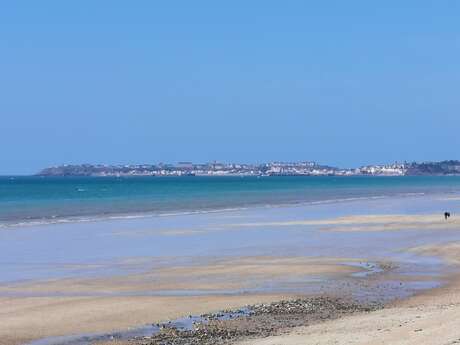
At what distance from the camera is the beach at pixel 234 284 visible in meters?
15.3

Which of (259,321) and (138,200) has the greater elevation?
(138,200)

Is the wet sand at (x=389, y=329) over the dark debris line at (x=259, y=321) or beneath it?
over

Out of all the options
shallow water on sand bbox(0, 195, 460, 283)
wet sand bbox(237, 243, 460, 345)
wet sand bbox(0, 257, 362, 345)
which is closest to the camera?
wet sand bbox(237, 243, 460, 345)

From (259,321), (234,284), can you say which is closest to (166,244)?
(234,284)

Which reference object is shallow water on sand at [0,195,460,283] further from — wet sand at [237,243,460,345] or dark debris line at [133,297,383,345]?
wet sand at [237,243,460,345]

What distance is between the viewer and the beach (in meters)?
15.3

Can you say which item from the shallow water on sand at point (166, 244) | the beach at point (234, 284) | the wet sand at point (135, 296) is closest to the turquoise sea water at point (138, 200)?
the shallow water on sand at point (166, 244)

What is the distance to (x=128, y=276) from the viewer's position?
2419cm

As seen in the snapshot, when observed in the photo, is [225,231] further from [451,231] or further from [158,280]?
[158,280]

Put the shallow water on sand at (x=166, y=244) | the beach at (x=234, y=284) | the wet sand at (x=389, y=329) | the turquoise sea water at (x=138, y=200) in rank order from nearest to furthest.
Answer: the wet sand at (x=389, y=329)
the beach at (x=234, y=284)
the shallow water on sand at (x=166, y=244)
the turquoise sea water at (x=138, y=200)

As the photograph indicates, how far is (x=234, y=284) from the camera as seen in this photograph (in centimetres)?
2216

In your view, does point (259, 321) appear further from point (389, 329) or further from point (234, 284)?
point (234, 284)

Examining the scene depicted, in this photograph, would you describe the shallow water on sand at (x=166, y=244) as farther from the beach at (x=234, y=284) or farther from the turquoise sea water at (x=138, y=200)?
the turquoise sea water at (x=138, y=200)

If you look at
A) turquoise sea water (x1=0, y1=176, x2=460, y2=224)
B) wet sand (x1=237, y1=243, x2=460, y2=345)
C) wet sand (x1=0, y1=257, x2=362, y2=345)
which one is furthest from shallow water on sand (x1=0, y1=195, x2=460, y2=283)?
turquoise sea water (x1=0, y1=176, x2=460, y2=224)
